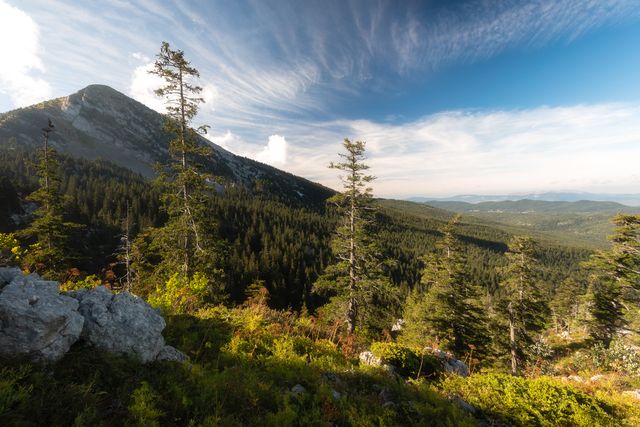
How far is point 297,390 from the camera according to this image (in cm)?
611

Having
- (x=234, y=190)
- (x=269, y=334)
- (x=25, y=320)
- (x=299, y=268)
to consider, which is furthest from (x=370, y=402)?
(x=234, y=190)

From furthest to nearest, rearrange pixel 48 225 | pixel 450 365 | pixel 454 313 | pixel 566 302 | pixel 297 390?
1. pixel 566 302
2. pixel 454 313
3. pixel 48 225
4. pixel 450 365
5. pixel 297 390

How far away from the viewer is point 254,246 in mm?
105750

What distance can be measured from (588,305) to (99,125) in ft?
754

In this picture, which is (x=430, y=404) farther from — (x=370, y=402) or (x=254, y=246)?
(x=254, y=246)

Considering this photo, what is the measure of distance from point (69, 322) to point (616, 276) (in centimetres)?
3697

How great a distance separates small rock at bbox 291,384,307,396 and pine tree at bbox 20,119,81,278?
17831mm

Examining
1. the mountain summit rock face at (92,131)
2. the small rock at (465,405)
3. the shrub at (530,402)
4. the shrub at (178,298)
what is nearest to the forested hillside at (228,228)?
the mountain summit rock face at (92,131)

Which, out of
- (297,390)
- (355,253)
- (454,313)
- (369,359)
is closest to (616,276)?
(454,313)

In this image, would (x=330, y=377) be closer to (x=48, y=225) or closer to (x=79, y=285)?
(x=79, y=285)

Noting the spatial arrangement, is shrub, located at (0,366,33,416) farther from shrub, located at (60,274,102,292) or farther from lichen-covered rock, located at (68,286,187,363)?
shrub, located at (60,274,102,292)

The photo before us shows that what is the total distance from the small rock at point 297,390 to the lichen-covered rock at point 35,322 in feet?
13.7

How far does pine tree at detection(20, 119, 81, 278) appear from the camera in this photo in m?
16.5

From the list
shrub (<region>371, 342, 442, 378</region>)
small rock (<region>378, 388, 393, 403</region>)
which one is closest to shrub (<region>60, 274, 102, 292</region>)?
small rock (<region>378, 388, 393, 403</region>)
